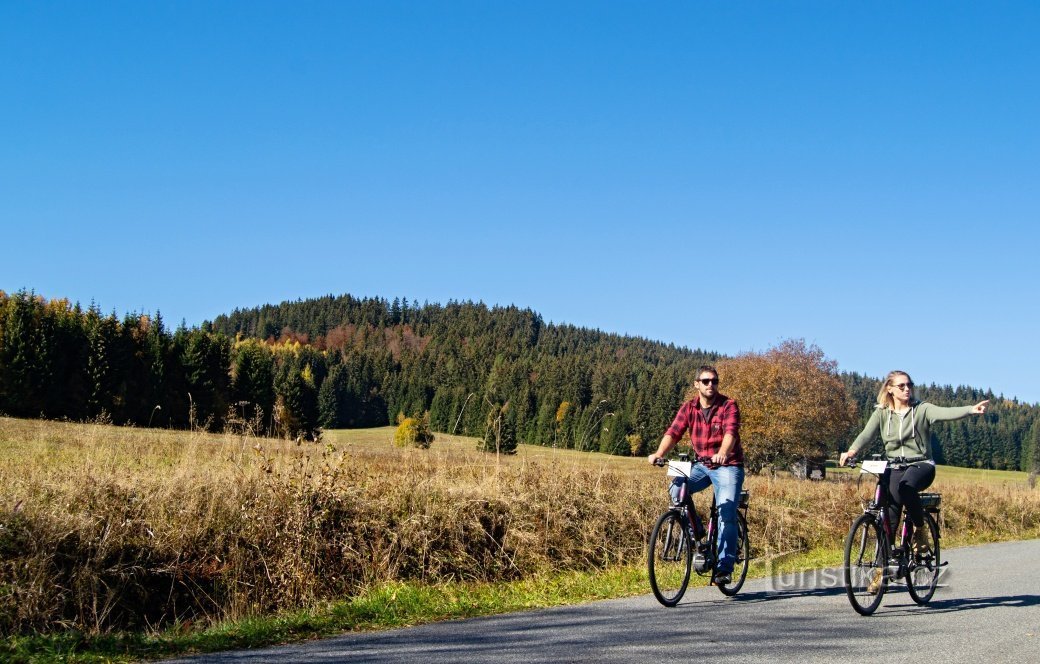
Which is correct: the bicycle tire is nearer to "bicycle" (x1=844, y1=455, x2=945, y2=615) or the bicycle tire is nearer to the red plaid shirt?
the red plaid shirt

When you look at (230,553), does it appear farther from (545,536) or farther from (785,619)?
(785,619)

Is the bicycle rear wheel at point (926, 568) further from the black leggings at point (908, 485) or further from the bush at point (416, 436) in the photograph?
the bush at point (416, 436)

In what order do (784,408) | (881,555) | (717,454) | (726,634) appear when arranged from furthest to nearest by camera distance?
(784,408) < (717,454) < (881,555) < (726,634)

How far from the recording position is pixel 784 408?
61.5 metres

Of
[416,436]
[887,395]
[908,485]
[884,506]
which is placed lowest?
[884,506]

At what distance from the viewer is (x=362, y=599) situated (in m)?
7.77

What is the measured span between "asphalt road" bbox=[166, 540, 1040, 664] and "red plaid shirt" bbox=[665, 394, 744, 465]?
1.42m

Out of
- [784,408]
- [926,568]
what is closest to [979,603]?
[926,568]

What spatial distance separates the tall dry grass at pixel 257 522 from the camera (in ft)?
23.7

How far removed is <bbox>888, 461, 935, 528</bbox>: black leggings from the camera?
7.59m

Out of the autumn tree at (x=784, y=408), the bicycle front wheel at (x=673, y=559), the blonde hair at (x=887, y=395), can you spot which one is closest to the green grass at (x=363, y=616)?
the bicycle front wheel at (x=673, y=559)

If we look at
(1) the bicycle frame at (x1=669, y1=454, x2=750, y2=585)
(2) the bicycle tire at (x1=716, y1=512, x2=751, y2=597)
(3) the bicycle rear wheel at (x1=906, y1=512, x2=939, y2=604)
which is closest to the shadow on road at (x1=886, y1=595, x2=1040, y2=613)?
(3) the bicycle rear wheel at (x1=906, y1=512, x2=939, y2=604)

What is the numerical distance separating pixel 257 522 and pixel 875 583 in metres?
6.07

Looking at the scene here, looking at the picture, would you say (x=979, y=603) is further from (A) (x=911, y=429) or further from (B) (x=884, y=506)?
(A) (x=911, y=429)
